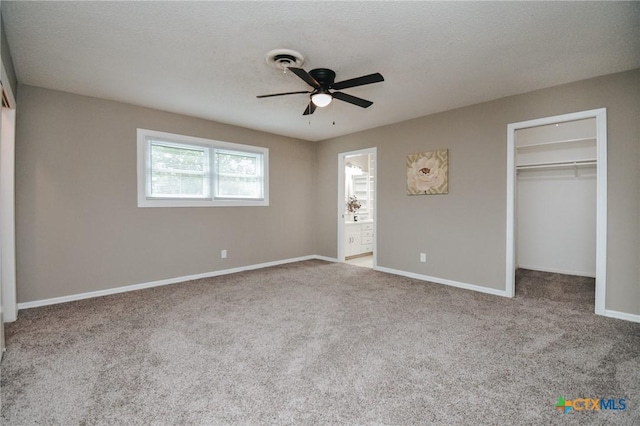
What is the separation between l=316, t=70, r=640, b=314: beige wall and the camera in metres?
3.04

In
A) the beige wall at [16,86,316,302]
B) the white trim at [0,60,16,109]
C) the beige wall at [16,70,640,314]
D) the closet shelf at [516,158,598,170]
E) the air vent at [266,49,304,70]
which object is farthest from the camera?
the closet shelf at [516,158,598,170]

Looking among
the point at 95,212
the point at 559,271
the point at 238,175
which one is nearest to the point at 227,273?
the point at 238,175

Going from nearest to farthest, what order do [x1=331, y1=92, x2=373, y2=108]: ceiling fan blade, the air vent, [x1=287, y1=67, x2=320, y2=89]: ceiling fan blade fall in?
[x1=287, y1=67, x2=320, y2=89]: ceiling fan blade → the air vent → [x1=331, y1=92, x2=373, y2=108]: ceiling fan blade

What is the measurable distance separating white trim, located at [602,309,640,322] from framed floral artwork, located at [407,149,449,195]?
2.15m

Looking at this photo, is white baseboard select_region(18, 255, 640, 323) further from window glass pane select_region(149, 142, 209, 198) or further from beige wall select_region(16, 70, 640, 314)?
window glass pane select_region(149, 142, 209, 198)

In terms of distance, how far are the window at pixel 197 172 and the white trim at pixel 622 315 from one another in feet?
15.7

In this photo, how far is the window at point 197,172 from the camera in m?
4.23

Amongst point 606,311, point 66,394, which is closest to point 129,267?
point 66,394

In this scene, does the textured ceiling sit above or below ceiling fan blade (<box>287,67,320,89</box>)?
above

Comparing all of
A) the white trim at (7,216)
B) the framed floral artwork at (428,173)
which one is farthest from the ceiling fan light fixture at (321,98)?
the white trim at (7,216)

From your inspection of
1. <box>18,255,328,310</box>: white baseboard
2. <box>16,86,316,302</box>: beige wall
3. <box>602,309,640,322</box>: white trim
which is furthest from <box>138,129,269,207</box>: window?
<box>602,309,640,322</box>: white trim

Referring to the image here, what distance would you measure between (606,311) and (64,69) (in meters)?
6.01

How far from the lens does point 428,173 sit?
4.58 metres

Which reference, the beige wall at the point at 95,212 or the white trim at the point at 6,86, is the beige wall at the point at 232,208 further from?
the white trim at the point at 6,86
